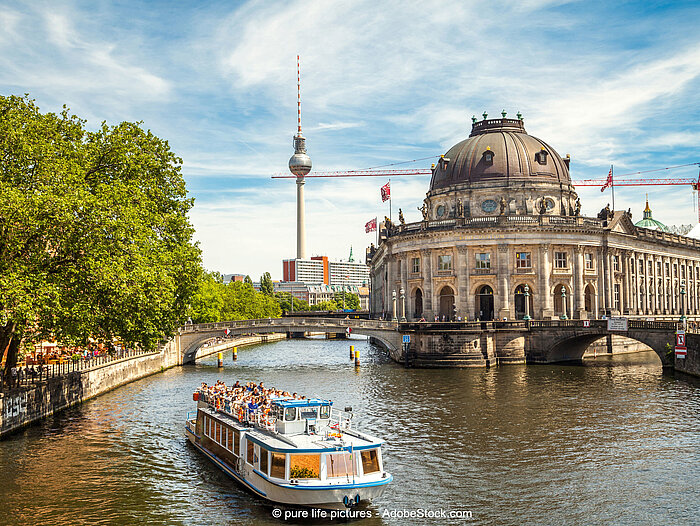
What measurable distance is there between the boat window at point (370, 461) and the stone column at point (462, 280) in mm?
68761

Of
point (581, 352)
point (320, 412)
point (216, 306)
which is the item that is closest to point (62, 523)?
point (320, 412)

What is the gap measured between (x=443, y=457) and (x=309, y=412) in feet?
31.5

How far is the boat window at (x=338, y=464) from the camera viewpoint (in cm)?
2936

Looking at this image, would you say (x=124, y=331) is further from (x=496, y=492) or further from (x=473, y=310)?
(x=473, y=310)

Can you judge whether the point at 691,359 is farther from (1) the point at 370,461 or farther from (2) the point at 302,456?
(2) the point at 302,456

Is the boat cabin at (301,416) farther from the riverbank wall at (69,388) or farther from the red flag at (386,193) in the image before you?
the red flag at (386,193)

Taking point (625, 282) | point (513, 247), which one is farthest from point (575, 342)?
point (625, 282)

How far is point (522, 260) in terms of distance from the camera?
3792 inches

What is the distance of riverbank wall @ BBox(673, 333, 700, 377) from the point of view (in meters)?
67.2

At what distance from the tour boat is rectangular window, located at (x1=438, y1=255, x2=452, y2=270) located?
64629mm

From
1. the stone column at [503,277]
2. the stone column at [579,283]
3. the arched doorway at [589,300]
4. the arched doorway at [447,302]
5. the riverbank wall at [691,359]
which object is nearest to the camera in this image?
the riverbank wall at [691,359]

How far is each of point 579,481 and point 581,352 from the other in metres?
57.1

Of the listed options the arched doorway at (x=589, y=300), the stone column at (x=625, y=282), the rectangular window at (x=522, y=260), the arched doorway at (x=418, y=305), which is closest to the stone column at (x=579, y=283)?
the arched doorway at (x=589, y=300)

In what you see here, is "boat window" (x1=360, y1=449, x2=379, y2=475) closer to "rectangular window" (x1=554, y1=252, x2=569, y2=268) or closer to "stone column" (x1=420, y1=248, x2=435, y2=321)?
"stone column" (x1=420, y1=248, x2=435, y2=321)
